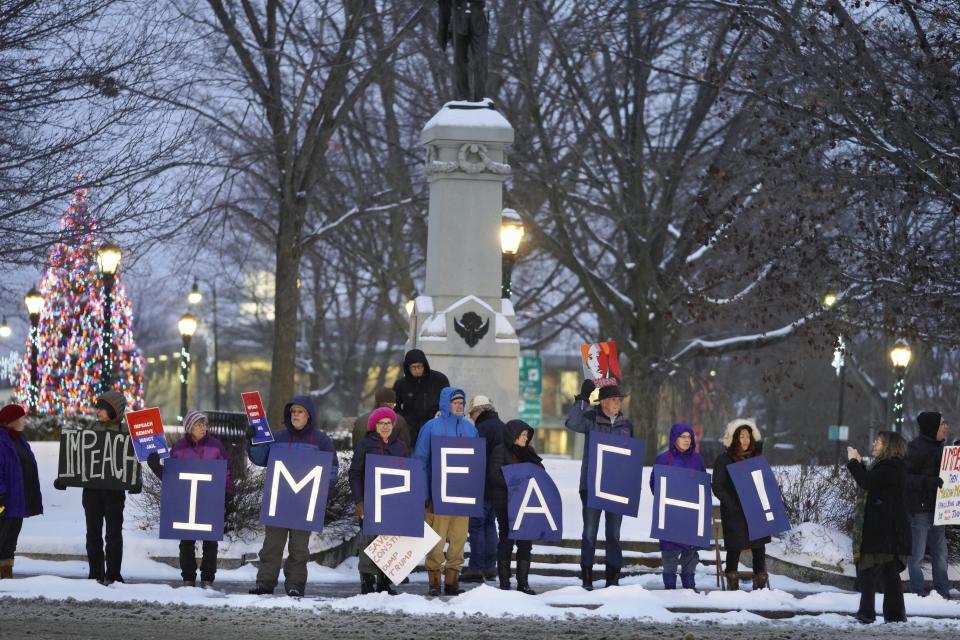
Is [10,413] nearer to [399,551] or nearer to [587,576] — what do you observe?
[399,551]

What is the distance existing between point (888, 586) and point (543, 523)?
319cm

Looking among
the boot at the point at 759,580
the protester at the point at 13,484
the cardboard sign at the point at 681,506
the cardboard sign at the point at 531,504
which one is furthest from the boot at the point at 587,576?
the protester at the point at 13,484

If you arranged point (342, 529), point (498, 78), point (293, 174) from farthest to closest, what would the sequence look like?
1. point (498, 78)
2. point (293, 174)
3. point (342, 529)

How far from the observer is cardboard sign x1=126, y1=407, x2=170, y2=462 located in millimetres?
14424

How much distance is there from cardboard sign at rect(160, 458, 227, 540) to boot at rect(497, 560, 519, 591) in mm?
2621

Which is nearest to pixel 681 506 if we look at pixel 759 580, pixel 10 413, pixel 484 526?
pixel 759 580

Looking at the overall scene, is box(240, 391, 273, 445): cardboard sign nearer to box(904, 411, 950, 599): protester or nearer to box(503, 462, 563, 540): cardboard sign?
box(503, 462, 563, 540): cardboard sign

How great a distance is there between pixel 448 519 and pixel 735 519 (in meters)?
2.71

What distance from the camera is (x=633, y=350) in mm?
32750

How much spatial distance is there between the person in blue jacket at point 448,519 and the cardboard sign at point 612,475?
3.82 feet

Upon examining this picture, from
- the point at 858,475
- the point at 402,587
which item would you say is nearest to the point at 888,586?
the point at 858,475

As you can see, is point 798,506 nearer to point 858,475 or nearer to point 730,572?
point 730,572

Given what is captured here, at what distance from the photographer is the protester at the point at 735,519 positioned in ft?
49.8

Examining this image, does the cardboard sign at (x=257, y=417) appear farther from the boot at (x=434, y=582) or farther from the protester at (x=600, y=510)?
the protester at (x=600, y=510)
